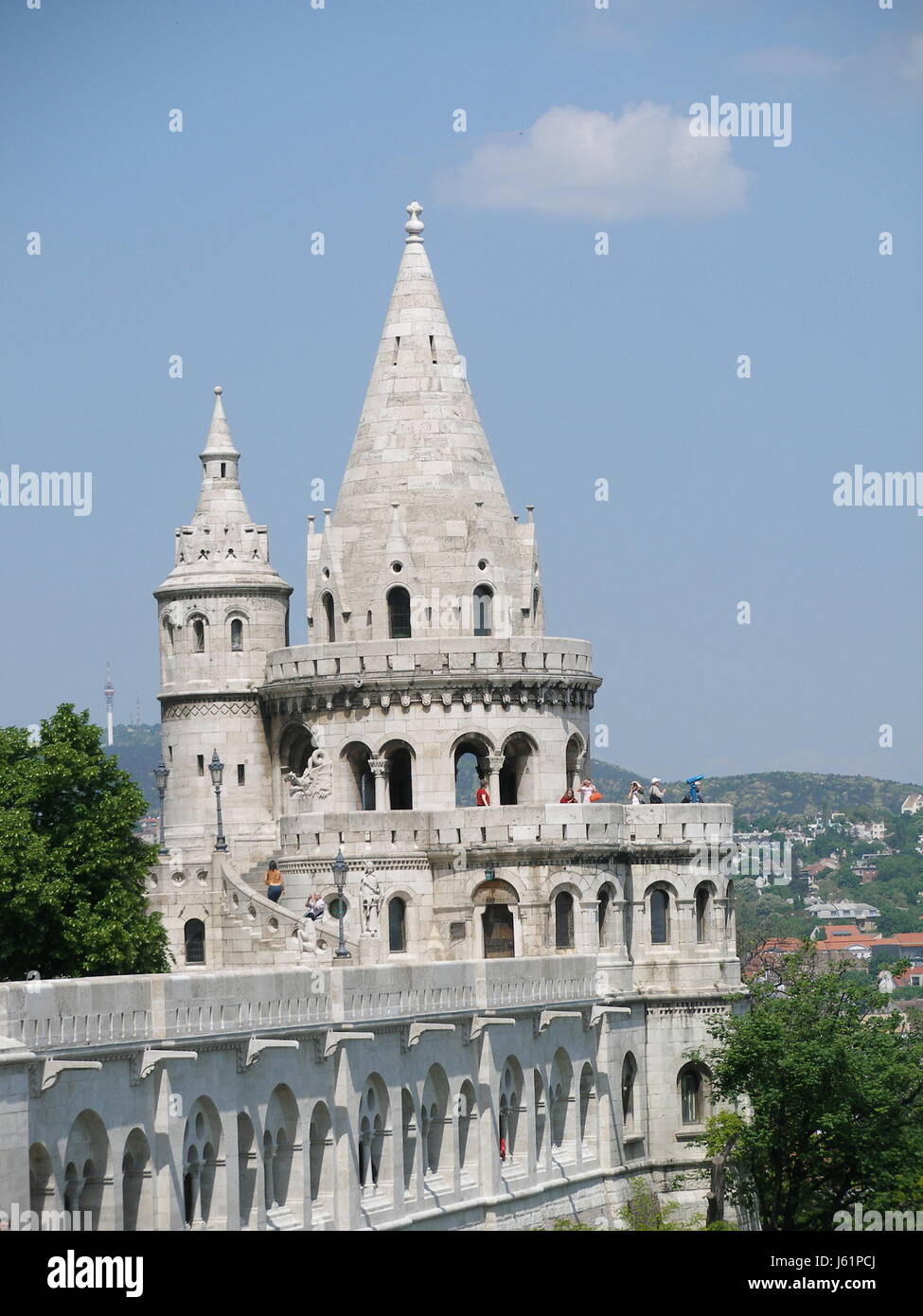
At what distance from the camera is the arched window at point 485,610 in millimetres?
91562

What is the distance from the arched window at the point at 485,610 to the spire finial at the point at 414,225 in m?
11.1

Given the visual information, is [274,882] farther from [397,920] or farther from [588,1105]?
[588,1105]

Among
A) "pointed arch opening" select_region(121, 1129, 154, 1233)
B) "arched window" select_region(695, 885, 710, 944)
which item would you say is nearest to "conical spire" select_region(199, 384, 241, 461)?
"arched window" select_region(695, 885, 710, 944)

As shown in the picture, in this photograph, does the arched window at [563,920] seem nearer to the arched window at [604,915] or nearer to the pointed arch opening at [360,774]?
the arched window at [604,915]

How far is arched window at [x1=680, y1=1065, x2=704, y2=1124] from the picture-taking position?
8825 centimetres

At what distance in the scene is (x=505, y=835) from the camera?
286 ft

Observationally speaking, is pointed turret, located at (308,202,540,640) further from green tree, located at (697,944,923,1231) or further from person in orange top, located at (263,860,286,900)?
green tree, located at (697,944,923,1231)

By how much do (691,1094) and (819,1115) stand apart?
9239mm

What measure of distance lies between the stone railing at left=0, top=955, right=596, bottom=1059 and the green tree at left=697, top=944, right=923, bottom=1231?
525 cm

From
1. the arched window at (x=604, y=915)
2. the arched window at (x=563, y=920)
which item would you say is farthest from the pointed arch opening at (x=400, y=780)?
the arched window at (x=604, y=915)
